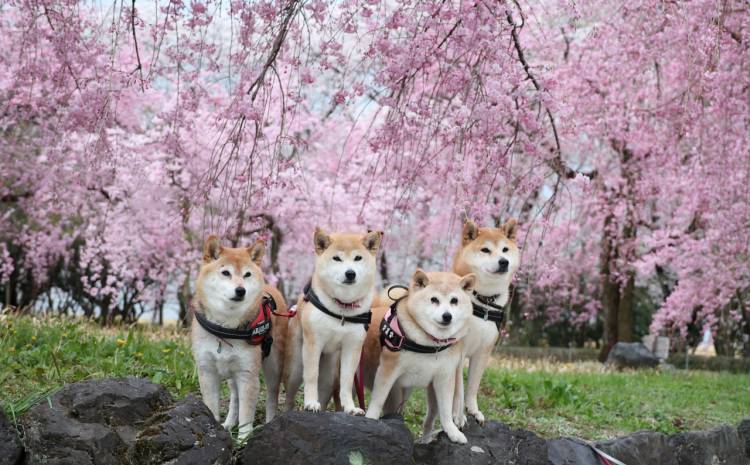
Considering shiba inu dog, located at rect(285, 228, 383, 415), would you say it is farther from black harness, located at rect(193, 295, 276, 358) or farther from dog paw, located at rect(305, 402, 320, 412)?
black harness, located at rect(193, 295, 276, 358)

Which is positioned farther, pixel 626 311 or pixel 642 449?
pixel 626 311

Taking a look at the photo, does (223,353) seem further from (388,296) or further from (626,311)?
(626,311)

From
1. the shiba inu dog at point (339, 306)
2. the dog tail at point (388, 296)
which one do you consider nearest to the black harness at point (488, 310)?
the dog tail at point (388, 296)

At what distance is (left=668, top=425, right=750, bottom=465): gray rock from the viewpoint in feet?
19.7

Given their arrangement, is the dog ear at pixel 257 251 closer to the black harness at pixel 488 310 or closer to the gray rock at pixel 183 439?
the gray rock at pixel 183 439

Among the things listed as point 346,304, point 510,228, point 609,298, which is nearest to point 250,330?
point 346,304

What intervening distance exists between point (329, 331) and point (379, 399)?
1.54 feet

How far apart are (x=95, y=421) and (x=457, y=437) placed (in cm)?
182

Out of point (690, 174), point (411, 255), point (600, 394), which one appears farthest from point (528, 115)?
point (411, 255)

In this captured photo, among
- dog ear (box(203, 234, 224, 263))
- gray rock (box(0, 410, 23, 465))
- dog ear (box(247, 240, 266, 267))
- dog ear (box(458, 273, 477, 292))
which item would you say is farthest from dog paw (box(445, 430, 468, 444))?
gray rock (box(0, 410, 23, 465))

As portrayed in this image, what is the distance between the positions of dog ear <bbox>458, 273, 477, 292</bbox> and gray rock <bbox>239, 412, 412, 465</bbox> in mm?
803

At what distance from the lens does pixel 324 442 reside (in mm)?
3764

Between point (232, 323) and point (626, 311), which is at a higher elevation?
point (232, 323)

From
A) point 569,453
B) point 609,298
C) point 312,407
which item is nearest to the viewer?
point 312,407
